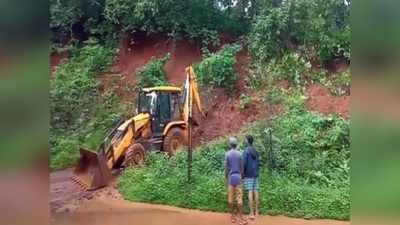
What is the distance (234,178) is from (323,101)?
0.96 m

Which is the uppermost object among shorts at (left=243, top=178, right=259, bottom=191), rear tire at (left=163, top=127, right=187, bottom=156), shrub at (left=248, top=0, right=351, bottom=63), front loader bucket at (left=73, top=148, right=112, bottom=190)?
shrub at (left=248, top=0, right=351, bottom=63)

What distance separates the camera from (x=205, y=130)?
5.38m

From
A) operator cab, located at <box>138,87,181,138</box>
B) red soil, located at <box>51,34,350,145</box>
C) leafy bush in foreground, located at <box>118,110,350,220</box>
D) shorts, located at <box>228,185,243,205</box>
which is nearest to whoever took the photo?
leafy bush in foreground, located at <box>118,110,350,220</box>

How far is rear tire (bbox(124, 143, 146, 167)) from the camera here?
17.7ft

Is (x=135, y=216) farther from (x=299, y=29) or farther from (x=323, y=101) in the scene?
(x=299, y=29)

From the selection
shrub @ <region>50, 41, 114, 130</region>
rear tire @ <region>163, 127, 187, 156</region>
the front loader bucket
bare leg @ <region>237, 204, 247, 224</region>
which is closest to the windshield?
rear tire @ <region>163, 127, 187, 156</region>

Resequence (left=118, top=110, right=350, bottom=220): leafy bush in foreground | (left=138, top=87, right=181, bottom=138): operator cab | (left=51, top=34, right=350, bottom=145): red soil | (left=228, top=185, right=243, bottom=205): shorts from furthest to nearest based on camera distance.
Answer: (left=138, top=87, right=181, bottom=138): operator cab < (left=51, top=34, right=350, bottom=145): red soil < (left=228, top=185, right=243, bottom=205): shorts < (left=118, top=110, right=350, bottom=220): leafy bush in foreground

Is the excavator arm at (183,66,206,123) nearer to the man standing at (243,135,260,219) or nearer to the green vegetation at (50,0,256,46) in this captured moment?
the green vegetation at (50,0,256,46)

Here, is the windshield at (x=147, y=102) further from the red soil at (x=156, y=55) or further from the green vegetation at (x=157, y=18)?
the green vegetation at (x=157, y=18)

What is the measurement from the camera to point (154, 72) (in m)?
5.41

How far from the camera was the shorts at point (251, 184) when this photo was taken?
205 inches

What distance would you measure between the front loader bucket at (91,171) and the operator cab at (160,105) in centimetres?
51
